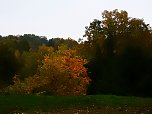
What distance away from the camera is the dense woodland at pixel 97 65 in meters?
56.9

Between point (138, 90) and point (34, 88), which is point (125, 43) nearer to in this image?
point (138, 90)

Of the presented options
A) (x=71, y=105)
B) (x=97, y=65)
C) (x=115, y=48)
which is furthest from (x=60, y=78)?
(x=71, y=105)

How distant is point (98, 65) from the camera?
6619 cm

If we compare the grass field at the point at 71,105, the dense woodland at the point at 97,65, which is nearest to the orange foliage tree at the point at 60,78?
the dense woodland at the point at 97,65

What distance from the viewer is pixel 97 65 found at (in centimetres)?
6631

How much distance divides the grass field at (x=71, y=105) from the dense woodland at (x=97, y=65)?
56.7ft

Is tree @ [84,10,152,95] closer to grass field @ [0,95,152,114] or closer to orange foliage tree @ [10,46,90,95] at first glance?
orange foliage tree @ [10,46,90,95]

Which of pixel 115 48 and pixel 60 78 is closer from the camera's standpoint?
pixel 60 78

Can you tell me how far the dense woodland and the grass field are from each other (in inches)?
680

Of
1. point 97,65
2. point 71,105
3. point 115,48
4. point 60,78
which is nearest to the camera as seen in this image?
point 71,105

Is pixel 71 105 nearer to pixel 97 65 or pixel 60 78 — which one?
pixel 60 78

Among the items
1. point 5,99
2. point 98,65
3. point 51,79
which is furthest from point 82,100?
point 98,65

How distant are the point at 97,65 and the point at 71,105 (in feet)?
118

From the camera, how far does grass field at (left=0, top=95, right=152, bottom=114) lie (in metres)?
27.3
